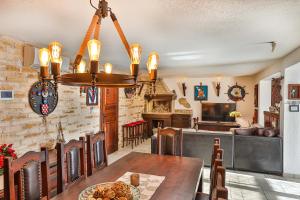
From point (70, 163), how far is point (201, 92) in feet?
22.6

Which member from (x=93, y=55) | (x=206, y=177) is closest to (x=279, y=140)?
(x=206, y=177)

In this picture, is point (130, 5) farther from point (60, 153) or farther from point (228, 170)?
point (228, 170)

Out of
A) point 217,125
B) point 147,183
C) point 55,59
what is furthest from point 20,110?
point 217,125

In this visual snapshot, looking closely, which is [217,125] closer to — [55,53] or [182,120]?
[182,120]

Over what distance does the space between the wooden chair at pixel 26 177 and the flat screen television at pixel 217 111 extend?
7015 mm

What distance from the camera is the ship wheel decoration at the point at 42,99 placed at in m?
3.48

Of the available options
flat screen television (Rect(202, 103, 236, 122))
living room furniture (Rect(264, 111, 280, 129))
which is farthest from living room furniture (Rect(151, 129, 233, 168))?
flat screen television (Rect(202, 103, 236, 122))

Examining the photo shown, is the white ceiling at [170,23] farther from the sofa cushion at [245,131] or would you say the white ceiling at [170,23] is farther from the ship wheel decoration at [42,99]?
the sofa cushion at [245,131]

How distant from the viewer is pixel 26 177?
1580mm

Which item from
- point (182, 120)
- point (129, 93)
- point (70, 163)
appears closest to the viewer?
point (70, 163)

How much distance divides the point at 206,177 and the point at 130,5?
131 inches

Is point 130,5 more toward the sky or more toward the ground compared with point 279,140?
more toward the sky

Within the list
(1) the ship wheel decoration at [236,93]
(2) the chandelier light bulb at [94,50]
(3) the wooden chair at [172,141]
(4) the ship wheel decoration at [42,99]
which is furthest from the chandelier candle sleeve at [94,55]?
(1) the ship wheel decoration at [236,93]

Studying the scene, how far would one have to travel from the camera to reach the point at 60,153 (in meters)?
1.93
